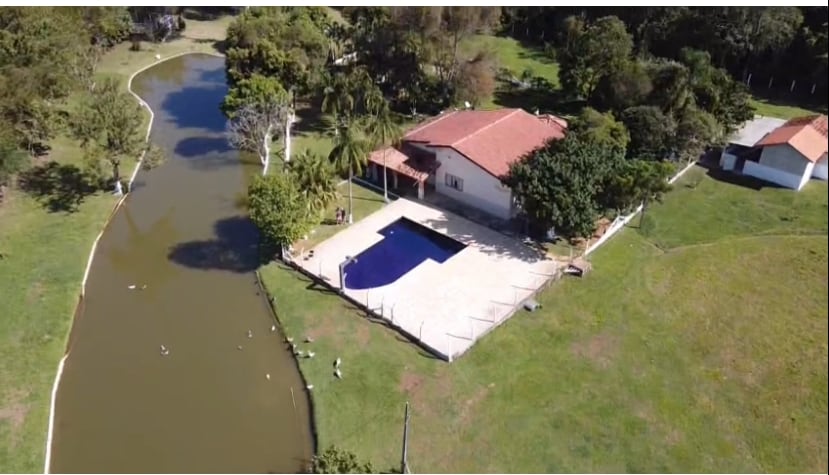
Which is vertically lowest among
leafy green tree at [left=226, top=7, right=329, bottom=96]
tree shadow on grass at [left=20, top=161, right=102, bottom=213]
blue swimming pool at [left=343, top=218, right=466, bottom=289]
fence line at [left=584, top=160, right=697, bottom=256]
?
blue swimming pool at [left=343, top=218, right=466, bottom=289]

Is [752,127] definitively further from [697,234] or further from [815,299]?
[815,299]

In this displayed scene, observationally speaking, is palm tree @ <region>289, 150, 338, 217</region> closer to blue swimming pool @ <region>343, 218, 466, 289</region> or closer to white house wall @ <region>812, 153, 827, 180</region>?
blue swimming pool @ <region>343, 218, 466, 289</region>

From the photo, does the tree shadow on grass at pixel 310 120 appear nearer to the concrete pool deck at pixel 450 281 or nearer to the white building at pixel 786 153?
the concrete pool deck at pixel 450 281

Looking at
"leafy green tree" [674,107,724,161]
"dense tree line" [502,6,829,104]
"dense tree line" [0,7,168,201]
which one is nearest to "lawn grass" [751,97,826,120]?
"dense tree line" [502,6,829,104]

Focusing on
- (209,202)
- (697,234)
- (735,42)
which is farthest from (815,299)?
(735,42)

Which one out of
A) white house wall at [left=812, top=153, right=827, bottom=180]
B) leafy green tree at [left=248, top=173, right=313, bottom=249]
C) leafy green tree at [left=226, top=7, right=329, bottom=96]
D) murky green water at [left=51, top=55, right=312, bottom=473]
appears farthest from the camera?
leafy green tree at [left=226, top=7, right=329, bottom=96]

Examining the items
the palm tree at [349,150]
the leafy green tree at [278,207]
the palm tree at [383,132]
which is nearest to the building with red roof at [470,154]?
the palm tree at [383,132]
